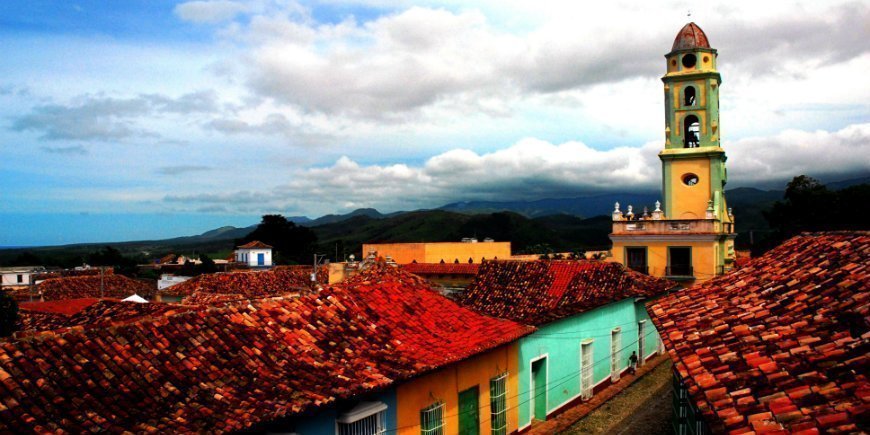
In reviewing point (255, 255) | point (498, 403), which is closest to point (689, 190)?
point (498, 403)

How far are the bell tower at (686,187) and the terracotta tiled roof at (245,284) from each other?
12.2m

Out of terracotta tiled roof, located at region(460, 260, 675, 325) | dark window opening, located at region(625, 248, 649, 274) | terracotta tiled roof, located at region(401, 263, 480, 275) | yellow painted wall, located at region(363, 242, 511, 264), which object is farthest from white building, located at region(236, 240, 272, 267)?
terracotta tiled roof, located at region(460, 260, 675, 325)

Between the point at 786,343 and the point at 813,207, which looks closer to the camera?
the point at 786,343

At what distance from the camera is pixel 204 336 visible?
7414mm

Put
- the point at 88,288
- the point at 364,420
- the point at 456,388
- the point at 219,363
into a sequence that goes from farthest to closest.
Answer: the point at 88,288
the point at 456,388
the point at 364,420
the point at 219,363

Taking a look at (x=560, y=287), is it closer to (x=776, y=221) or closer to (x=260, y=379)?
(x=260, y=379)

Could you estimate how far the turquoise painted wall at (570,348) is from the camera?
12.2 metres

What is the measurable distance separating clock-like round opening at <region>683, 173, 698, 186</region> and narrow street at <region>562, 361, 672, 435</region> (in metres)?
12.7

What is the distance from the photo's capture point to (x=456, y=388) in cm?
968

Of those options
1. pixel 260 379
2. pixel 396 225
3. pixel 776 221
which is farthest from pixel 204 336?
pixel 396 225

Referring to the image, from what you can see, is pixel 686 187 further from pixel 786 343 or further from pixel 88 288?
pixel 88 288

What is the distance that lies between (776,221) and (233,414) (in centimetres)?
3450

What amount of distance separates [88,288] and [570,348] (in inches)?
1172

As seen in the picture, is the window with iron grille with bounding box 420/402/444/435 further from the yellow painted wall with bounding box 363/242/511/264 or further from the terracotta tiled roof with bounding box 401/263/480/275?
the yellow painted wall with bounding box 363/242/511/264
